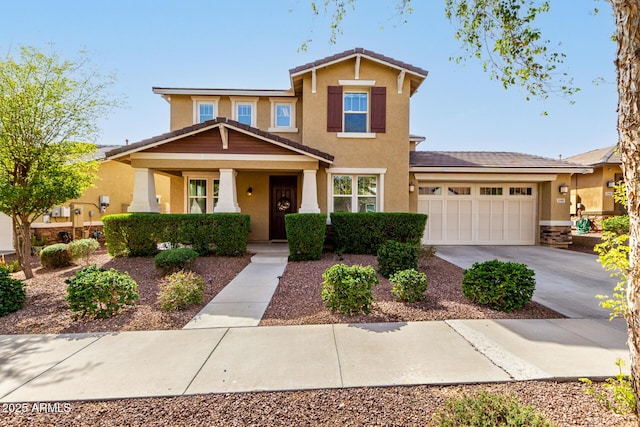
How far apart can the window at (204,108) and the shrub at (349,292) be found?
33.1ft

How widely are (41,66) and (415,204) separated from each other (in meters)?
12.1

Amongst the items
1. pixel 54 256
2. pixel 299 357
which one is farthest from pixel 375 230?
pixel 54 256

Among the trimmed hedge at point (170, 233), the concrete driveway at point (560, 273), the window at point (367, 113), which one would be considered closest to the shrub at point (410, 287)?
the concrete driveway at point (560, 273)

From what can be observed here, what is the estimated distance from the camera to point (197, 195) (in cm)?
1238

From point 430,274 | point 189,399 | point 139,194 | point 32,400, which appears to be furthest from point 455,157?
point 32,400

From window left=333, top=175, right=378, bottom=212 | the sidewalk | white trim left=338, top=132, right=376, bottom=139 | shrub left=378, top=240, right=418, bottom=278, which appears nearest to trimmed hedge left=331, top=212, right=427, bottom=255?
window left=333, top=175, right=378, bottom=212

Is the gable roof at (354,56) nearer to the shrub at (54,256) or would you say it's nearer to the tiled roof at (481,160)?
the tiled roof at (481,160)

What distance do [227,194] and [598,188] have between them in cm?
1928

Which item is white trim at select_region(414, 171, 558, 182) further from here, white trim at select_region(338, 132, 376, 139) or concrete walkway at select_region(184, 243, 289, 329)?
concrete walkway at select_region(184, 243, 289, 329)

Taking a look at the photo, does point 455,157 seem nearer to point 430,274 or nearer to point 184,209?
point 430,274

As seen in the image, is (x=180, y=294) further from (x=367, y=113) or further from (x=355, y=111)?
(x=367, y=113)

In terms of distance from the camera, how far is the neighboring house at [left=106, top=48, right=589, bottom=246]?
31.2 feet

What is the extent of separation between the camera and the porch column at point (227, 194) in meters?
9.30

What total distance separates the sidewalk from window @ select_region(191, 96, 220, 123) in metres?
9.86
